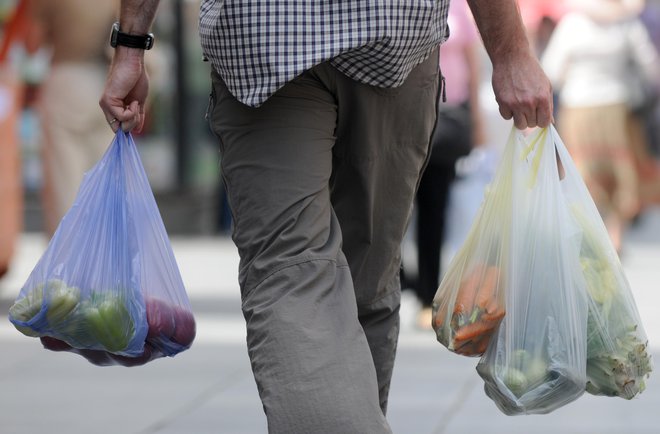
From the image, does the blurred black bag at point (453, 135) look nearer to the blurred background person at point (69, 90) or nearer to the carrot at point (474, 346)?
the blurred background person at point (69, 90)

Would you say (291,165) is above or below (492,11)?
below

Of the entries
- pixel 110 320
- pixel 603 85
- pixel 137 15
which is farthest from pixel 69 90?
pixel 110 320

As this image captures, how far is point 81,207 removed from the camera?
3.20m

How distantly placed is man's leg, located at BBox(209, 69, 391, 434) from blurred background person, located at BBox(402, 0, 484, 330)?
3.37 metres

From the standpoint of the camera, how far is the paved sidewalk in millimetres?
4574

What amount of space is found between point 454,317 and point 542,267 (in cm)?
22

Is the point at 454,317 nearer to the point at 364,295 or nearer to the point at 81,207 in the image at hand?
the point at 364,295

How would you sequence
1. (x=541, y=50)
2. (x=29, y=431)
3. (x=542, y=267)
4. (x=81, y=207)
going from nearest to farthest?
(x=542, y=267), (x=81, y=207), (x=29, y=431), (x=541, y=50)

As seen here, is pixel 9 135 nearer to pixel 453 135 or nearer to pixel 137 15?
pixel 453 135

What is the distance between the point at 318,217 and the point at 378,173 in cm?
33

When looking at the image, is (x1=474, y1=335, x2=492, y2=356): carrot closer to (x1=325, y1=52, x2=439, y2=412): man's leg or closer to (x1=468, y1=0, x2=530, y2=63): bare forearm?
(x1=325, y1=52, x2=439, y2=412): man's leg

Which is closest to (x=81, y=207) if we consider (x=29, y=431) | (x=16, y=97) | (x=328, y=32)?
(x=328, y=32)

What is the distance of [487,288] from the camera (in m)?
3.05

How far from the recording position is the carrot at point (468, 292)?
305 centimetres
